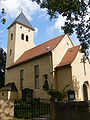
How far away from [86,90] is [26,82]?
883 centimetres

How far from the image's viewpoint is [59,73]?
2170cm

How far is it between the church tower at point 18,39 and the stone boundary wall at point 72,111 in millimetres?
21802

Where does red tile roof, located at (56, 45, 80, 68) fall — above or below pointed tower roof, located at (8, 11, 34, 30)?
below

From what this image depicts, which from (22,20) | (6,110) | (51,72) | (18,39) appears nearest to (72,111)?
(6,110)

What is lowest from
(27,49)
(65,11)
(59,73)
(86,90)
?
(86,90)

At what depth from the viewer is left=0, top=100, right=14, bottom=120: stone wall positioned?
9.15 meters

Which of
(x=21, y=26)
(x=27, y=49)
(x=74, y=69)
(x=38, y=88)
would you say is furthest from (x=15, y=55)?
(x=74, y=69)

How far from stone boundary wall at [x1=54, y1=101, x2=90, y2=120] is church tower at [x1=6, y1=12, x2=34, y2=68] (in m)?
21.8

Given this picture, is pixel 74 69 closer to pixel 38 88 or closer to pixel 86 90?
pixel 86 90

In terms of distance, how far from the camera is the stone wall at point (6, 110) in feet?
30.0

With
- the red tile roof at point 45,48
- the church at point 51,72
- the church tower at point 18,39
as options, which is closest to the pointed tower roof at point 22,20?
the church tower at point 18,39

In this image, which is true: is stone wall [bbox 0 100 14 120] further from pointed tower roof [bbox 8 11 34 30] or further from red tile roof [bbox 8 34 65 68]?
pointed tower roof [bbox 8 11 34 30]

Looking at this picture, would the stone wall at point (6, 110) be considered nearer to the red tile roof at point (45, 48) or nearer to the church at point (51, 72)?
the church at point (51, 72)

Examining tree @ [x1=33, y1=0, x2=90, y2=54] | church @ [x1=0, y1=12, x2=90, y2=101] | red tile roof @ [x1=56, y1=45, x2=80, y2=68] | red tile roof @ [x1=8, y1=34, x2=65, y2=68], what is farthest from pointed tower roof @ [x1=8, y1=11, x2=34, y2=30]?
tree @ [x1=33, y1=0, x2=90, y2=54]
